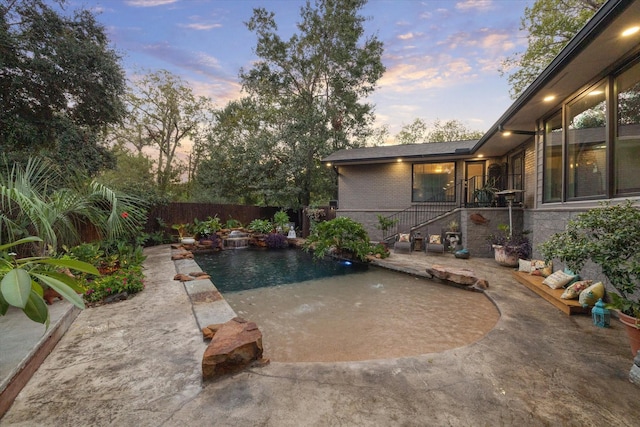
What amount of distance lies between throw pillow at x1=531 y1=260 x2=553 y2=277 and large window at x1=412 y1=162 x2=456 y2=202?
221 inches

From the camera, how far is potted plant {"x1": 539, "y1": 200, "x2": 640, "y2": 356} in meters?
2.16

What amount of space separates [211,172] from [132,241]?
26.6 feet

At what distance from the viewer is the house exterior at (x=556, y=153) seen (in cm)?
334

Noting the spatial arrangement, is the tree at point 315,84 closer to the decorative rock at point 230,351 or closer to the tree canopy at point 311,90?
the tree canopy at point 311,90

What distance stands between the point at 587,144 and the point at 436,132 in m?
21.2

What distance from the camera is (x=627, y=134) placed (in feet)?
11.3

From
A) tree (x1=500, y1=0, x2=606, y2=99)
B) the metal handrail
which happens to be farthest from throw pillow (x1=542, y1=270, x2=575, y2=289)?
tree (x1=500, y1=0, x2=606, y2=99)

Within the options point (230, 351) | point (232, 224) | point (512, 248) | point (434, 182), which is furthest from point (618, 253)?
point (232, 224)

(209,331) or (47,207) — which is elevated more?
(47,207)

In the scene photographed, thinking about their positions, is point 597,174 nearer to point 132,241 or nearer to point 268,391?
point 268,391

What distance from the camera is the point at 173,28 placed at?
963 centimetres

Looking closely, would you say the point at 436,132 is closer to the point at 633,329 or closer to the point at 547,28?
the point at 547,28

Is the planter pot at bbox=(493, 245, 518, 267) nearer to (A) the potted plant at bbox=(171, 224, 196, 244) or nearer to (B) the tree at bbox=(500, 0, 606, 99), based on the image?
(A) the potted plant at bbox=(171, 224, 196, 244)

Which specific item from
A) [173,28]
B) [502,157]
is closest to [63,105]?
[173,28]
